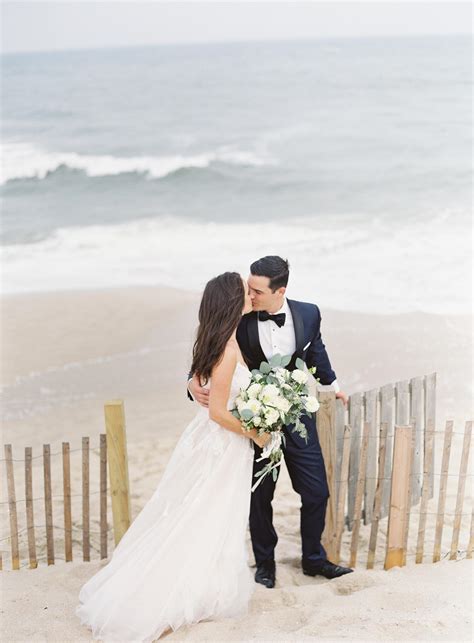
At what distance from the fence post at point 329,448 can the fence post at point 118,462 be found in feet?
4.06

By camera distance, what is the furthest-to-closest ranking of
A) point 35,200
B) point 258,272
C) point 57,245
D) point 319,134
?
point 319,134
point 35,200
point 57,245
point 258,272

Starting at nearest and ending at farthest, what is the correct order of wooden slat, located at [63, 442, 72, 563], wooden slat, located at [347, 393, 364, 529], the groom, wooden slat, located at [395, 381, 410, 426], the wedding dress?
the wedding dress → the groom → wooden slat, located at [63, 442, 72, 563] → wooden slat, located at [347, 393, 364, 529] → wooden slat, located at [395, 381, 410, 426]

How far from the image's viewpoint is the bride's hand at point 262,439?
4.57 meters

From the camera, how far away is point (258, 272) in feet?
15.7

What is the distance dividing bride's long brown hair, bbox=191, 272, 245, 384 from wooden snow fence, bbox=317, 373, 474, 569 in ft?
3.54

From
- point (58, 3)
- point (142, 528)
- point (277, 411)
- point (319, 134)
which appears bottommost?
point (142, 528)

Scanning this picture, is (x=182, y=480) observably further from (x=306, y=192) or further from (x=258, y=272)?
(x=306, y=192)

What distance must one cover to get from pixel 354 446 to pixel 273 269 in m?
1.49

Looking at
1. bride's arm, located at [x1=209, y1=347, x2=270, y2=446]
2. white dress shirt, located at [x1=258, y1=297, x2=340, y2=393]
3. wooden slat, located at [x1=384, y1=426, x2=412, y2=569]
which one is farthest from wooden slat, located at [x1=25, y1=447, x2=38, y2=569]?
wooden slat, located at [x1=384, y1=426, x2=412, y2=569]

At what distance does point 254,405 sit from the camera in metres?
4.37

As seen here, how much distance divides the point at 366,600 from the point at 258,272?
6.22 ft

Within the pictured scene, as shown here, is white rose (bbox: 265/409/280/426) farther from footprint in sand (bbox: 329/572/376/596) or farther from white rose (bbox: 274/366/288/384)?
footprint in sand (bbox: 329/572/376/596)

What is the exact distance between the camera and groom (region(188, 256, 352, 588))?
4.92 meters

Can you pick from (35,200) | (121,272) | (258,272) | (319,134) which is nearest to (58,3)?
(319,134)
